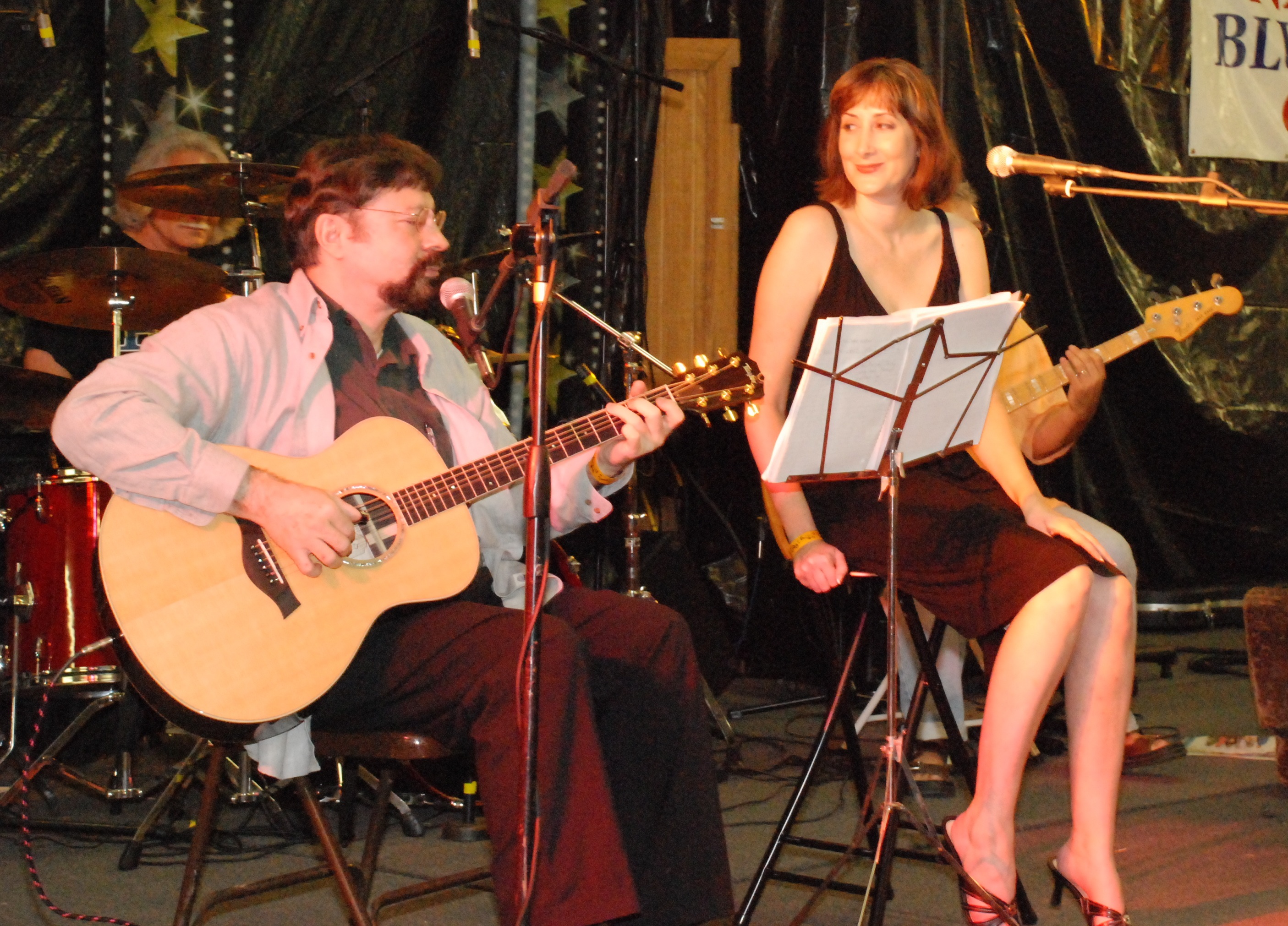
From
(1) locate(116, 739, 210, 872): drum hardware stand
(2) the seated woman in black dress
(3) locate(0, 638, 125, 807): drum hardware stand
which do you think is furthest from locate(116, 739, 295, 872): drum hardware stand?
(2) the seated woman in black dress

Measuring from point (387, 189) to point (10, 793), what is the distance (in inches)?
74.2

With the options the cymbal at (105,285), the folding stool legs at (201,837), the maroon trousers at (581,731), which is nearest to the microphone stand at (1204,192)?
the maroon trousers at (581,731)

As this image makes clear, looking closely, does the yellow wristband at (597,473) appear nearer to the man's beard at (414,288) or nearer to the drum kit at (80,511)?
the man's beard at (414,288)

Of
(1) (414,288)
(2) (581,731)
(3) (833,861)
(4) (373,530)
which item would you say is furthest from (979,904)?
(1) (414,288)

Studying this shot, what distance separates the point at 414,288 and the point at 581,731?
3.14 ft

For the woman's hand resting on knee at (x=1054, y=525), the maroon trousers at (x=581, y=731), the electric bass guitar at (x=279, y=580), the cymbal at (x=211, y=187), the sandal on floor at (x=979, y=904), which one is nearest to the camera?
the maroon trousers at (x=581, y=731)

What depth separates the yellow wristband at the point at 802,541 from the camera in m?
2.56

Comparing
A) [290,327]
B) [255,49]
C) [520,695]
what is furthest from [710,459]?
[520,695]

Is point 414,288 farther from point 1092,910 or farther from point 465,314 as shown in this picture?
point 1092,910

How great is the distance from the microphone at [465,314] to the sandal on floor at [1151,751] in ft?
8.16

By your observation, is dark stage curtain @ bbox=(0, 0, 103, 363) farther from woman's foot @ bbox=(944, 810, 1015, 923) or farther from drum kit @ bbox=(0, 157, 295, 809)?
woman's foot @ bbox=(944, 810, 1015, 923)

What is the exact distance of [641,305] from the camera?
183 inches

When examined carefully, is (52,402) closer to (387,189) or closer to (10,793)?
(10,793)

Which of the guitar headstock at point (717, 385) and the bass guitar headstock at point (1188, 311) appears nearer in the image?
the guitar headstock at point (717, 385)
